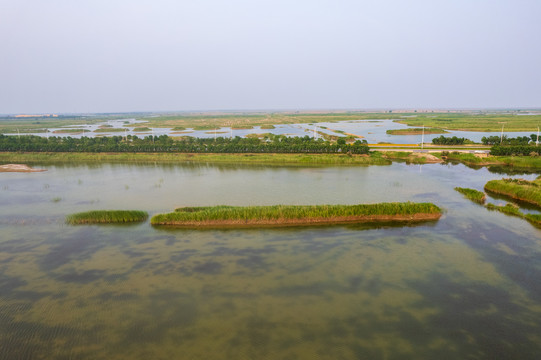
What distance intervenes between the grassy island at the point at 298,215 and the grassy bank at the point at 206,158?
13960 mm

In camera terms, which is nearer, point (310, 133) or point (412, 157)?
point (412, 157)

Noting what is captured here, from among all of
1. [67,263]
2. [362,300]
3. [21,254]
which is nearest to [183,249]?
[67,263]

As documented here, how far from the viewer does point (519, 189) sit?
17.8m

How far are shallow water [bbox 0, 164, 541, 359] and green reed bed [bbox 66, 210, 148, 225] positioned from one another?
1.91ft

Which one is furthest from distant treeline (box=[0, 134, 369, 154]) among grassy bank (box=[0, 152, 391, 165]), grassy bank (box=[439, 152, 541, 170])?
grassy bank (box=[439, 152, 541, 170])

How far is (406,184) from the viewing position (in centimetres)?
2119

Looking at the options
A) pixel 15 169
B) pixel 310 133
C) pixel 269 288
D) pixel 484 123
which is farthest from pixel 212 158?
pixel 484 123

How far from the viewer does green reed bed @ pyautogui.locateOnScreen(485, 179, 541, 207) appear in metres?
16.9

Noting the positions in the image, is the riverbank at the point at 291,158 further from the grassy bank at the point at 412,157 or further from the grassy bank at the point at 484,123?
the grassy bank at the point at 484,123

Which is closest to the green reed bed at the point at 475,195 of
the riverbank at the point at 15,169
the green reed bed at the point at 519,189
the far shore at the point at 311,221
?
the green reed bed at the point at 519,189

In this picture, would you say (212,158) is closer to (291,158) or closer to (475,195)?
(291,158)

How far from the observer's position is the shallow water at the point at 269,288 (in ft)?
25.3

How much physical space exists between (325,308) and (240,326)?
7.98 ft

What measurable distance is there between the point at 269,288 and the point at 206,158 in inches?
910
